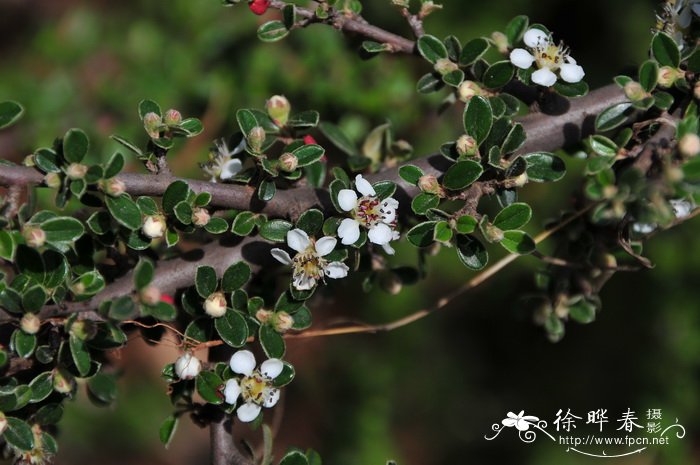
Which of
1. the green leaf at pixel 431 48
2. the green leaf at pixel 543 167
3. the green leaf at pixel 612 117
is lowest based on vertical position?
the green leaf at pixel 543 167

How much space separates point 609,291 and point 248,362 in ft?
5.37

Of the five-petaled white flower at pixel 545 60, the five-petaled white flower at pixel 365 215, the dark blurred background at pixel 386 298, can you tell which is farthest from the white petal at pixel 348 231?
the dark blurred background at pixel 386 298

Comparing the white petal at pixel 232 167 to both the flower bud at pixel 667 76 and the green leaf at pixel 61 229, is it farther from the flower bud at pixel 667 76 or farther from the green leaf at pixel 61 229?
the flower bud at pixel 667 76

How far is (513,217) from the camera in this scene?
967 millimetres

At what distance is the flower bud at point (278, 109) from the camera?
1.13 metres

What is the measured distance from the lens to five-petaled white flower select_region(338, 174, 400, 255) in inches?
37.1

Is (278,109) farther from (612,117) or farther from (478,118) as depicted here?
(612,117)

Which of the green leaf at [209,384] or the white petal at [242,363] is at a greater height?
the white petal at [242,363]

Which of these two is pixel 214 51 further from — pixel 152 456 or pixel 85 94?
pixel 152 456

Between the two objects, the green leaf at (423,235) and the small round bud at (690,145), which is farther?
the green leaf at (423,235)

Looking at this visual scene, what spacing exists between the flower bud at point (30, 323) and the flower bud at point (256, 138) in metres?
0.36

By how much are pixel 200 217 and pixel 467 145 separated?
369 millimetres

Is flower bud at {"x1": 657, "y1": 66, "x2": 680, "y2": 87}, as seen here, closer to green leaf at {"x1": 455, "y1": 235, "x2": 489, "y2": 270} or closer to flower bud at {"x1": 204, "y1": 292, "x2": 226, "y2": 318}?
green leaf at {"x1": 455, "y1": 235, "x2": 489, "y2": 270}

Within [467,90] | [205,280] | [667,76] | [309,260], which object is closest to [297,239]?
[309,260]
